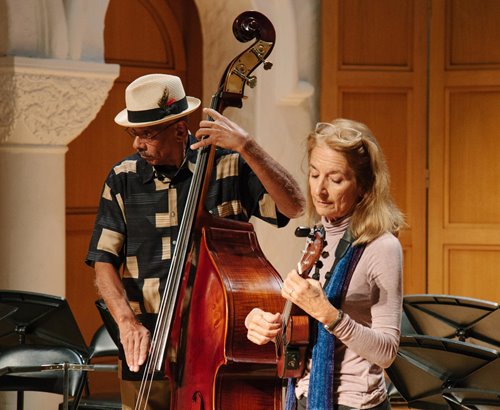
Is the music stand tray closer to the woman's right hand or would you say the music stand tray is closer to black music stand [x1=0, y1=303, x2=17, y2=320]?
black music stand [x1=0, y1=303, x2=17, y2=320]

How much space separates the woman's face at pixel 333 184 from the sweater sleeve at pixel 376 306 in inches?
4.8

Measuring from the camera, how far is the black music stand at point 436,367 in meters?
3.04

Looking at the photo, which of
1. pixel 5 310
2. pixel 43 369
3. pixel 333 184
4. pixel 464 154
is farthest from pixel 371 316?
pixel 464 154

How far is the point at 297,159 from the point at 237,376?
3202 millimetres

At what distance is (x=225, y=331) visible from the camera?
2730 mm

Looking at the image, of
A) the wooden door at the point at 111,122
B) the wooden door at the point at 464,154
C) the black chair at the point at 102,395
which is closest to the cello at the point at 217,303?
the black chair at the point at 102,395

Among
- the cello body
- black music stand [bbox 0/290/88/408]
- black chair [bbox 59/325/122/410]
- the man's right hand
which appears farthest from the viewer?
black chair [bbox 59/325/122/410]

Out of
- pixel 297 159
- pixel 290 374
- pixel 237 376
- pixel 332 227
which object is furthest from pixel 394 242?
pixel 297 159

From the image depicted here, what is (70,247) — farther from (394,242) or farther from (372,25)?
(394,242)

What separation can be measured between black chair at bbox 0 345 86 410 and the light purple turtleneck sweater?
→ 1455mm

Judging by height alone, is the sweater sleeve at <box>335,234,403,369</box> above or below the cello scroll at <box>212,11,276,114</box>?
below

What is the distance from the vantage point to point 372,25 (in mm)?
6070

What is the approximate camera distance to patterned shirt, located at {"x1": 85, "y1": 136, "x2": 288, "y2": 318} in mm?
3018

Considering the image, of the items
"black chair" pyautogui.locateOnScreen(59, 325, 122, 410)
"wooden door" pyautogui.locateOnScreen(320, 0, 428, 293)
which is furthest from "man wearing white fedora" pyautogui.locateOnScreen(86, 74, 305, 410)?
"wooden door" pyautogui.locateOnScreen(320, 0, 428, 293)
